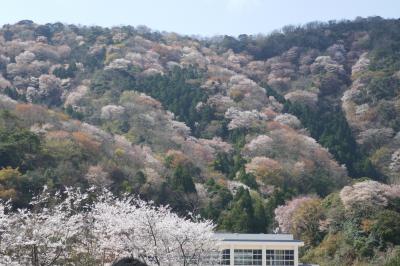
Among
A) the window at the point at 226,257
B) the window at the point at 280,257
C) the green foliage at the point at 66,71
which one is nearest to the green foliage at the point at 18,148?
the window at the point at 226,257

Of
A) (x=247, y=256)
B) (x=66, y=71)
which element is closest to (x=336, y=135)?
(x=66, y=71)

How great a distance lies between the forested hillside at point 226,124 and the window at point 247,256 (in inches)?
110

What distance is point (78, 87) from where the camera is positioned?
49.6m

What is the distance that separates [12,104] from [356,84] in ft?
91.9

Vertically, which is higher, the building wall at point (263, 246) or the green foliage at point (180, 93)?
the green foliage at point (180, 93)

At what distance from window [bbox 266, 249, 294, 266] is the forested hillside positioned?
1.64m

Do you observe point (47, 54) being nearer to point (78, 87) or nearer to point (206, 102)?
point (78, 87)

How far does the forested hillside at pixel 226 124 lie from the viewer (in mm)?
30156

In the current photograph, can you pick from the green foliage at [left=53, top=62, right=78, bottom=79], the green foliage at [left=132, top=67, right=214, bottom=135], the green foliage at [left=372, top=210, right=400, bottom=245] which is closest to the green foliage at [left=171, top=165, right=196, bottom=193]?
the green foliage at [left=372, top=210, right=400, bottom=245]

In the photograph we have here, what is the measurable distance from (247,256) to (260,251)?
524 millimetres

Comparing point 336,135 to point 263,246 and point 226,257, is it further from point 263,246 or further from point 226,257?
point 226,257

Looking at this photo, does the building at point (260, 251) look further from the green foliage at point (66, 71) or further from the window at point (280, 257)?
the green foliage at point (66, 71)

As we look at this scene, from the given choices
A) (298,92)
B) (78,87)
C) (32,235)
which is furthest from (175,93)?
(32,235)

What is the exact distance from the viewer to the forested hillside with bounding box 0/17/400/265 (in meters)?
30.2
